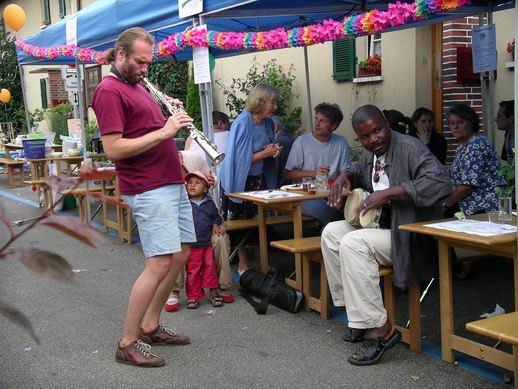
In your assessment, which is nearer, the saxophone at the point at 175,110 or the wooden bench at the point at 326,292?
the wooden bench at the point at 326,292

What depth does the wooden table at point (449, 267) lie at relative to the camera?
350cm

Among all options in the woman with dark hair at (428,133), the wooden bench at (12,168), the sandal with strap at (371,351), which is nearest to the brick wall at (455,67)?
the woman with dark hair at (428,133)

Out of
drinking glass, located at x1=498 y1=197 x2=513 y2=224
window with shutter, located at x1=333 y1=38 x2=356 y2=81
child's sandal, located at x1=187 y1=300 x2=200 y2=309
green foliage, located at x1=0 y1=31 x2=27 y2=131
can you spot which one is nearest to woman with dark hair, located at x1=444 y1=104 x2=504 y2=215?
drinking glass, located at x1=498 y1=197 x2=513 y2=224

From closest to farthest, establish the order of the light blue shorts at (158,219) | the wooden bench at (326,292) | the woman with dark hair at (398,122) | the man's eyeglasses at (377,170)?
1. the light blue shorts at (158,219)
2. the wooden bench at (326,292)
3. the man's eyeglasses at (377,170)
4. the woman with dark hair at (398,122)

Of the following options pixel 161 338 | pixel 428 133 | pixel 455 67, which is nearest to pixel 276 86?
pixel 455 67

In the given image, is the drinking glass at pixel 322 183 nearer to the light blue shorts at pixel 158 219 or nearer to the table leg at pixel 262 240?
the table leg at pixel 262 240

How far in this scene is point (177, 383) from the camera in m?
3.84

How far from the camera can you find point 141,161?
13.0ft

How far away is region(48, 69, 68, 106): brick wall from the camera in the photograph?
24.7 meters

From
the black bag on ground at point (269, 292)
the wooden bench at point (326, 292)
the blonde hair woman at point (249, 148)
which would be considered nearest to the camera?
the wooden bench at point (326, 292)

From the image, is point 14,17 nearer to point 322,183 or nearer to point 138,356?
point 322,183

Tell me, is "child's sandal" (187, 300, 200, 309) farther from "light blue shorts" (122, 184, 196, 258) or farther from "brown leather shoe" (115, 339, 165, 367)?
"light blue shorts" (122, 184, 196, 258)

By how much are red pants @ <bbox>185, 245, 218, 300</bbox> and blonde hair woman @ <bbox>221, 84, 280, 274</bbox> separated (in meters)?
0.80

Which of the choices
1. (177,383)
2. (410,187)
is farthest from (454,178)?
(177,383)
